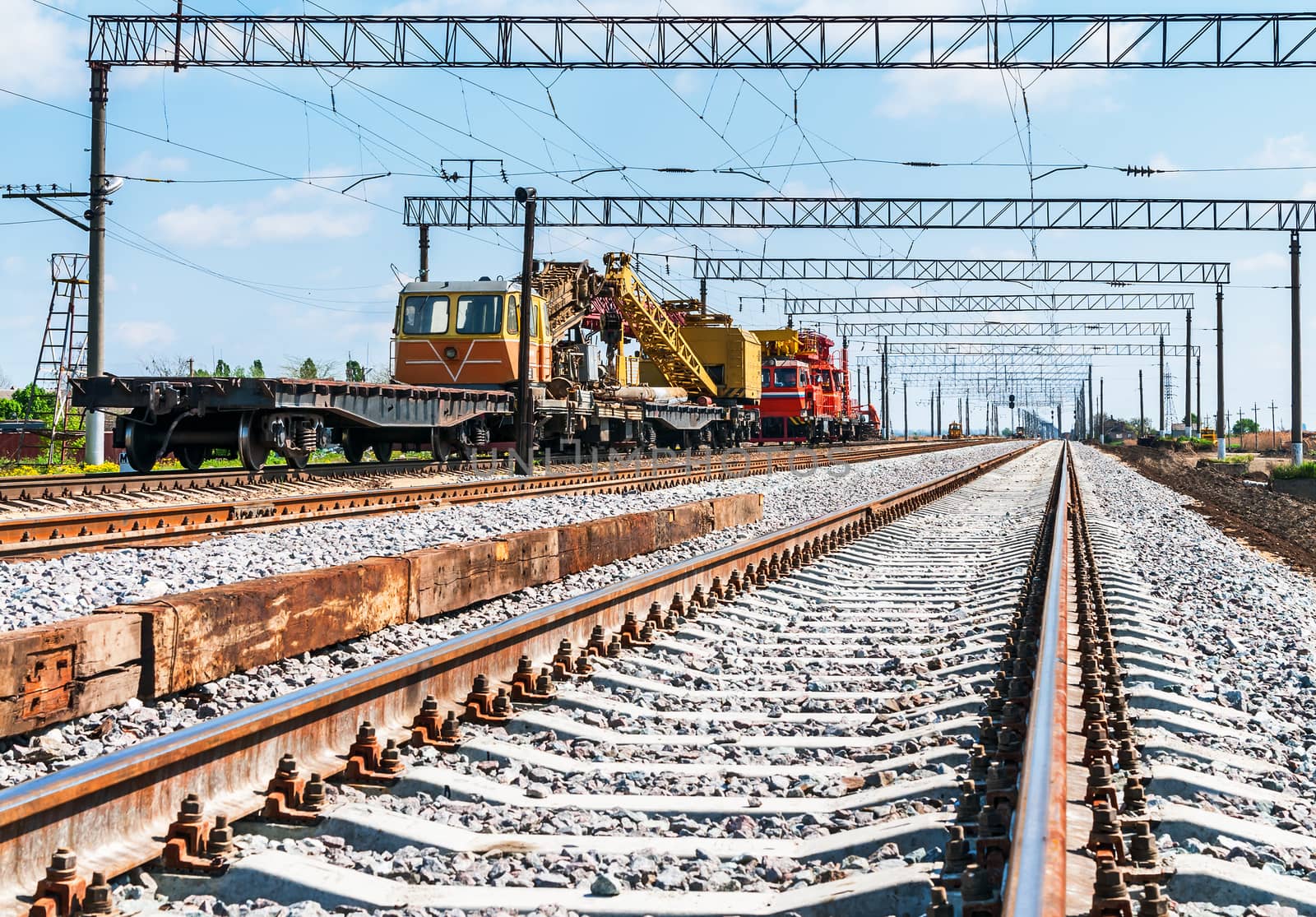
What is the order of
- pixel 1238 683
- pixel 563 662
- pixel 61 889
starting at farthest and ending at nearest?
pixel 1238 683, pixel 563 662, pixel 61 889

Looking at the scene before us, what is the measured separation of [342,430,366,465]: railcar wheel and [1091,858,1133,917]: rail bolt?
1766cm

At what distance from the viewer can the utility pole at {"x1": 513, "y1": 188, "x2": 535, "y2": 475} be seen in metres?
21.2

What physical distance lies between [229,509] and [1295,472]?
23.0 m

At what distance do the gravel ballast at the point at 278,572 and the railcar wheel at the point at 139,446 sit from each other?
5.26 metres

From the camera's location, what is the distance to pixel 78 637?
4.15 m

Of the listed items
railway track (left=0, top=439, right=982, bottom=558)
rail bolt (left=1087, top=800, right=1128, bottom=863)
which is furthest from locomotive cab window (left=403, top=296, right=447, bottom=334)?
rail bolt (left=1087, top=800, right=1128, bottom=863)

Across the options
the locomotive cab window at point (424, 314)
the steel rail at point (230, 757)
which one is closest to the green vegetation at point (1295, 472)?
the locomotive cab window at point (424, 314)

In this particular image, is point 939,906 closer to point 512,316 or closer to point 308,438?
point 308,438

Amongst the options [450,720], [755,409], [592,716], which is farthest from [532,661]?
[755,409]

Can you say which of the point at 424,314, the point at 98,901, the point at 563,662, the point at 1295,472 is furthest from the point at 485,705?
the point at 1295,472

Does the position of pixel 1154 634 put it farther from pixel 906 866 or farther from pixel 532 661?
pixel 906 866

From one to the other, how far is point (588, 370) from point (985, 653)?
871 inches

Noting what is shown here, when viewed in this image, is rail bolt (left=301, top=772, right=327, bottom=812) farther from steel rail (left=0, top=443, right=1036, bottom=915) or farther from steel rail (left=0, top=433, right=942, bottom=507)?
steel rail (left=0, top=433, right=942, bottom=507)

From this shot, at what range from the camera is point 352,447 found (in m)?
19.6
